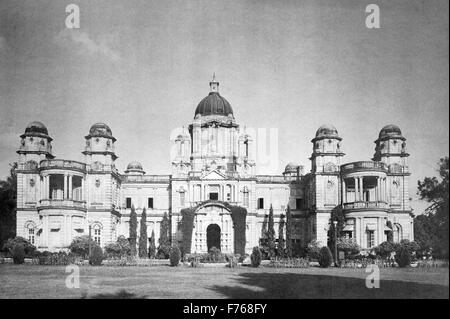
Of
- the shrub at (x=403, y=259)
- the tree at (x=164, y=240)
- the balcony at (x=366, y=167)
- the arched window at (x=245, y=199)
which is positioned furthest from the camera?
the arched window at (x=245, y=199)

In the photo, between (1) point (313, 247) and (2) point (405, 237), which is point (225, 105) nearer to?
(1) point (313, 247)

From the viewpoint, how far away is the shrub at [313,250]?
1921 inches

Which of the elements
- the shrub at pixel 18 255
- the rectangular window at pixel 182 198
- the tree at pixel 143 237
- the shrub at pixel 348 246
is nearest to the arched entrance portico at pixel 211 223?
the rectangular window at pixel 182 198

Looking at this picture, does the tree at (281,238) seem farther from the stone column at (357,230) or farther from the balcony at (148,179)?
the balcony at (148,179)

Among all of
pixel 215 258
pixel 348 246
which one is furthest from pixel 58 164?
pixel 348 246

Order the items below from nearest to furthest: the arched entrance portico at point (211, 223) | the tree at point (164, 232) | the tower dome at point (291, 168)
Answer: the arched entrance portico at point (211, 223)
the tree at point (164, 232)
the tower dome at point (291, 168)

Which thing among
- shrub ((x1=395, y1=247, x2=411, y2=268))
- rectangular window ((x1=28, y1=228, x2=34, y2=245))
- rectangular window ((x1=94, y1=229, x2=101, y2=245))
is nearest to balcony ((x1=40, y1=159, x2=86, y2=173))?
rectangular window ((x1=28, y1=228, x2=34, y2=245))

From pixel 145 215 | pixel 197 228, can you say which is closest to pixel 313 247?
pixel 197 228

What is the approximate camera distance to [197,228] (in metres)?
53.8

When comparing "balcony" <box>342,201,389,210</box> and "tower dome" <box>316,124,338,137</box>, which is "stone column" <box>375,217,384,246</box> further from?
"tower dome" <box>316,124,338,137</box>

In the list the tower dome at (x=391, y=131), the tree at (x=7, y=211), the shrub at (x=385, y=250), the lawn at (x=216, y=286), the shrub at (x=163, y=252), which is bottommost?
the shrub at (x=163, y=252)

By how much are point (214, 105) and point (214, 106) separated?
0.14 metres

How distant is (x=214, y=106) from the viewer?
61094 millimetres
